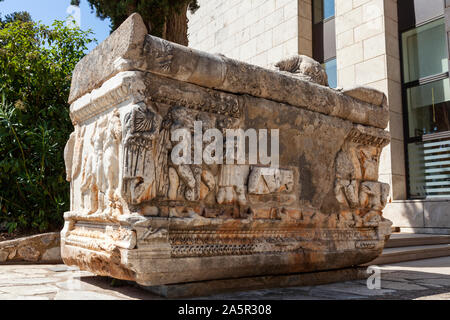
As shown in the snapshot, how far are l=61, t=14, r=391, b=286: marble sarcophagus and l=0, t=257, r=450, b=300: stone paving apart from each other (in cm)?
18

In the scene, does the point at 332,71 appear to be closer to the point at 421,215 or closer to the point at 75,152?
the point at 421,215

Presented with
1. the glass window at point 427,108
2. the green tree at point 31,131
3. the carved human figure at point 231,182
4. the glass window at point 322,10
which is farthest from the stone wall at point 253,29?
the carved human figure at point 231,182

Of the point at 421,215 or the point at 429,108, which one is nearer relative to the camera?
the point at 421,215

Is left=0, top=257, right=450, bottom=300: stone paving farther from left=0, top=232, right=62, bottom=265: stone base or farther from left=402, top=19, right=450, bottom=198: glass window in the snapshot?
left=402, top=19, right=450, bottom=198: glass window

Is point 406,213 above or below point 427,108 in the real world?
below

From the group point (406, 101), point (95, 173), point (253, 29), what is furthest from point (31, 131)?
point (253, 29)

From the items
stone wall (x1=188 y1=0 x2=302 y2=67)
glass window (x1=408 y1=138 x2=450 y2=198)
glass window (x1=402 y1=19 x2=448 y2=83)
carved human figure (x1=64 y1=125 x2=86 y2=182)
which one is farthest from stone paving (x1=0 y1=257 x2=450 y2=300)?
stone wall (x1=188 y1=0 x2=302 y2=67)

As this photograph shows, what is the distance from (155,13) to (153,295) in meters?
4.89

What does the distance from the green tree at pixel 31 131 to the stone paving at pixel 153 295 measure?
1475mm

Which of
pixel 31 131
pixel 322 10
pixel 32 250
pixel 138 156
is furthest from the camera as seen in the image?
pixel 322 10

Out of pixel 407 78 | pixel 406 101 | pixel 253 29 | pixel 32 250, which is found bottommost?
pixel 32 250

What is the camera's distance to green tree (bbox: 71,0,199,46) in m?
6.38

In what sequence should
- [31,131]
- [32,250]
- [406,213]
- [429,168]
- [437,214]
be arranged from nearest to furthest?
[32,250] < [31,131] < [437,214] < [406,213] < [429,168]

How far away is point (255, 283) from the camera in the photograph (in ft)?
10.5
